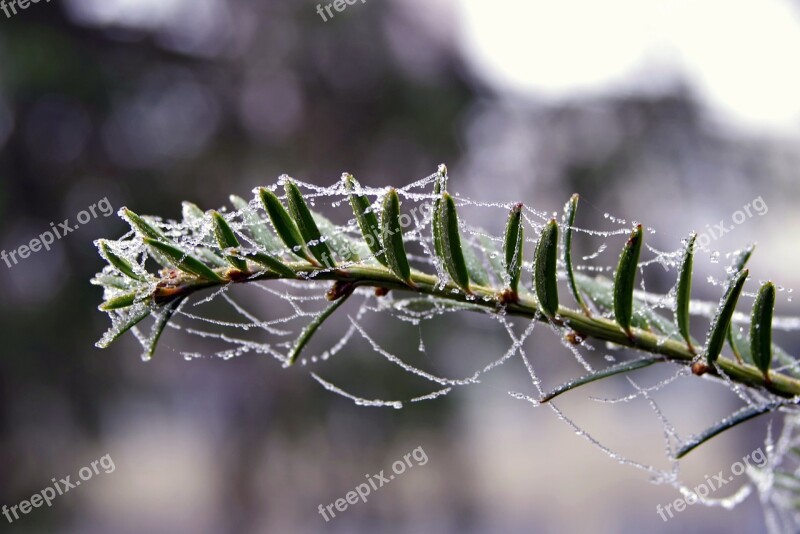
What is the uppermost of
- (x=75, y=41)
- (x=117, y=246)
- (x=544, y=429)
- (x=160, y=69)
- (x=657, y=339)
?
(x=75, y=41)

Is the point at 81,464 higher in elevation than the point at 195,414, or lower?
lower

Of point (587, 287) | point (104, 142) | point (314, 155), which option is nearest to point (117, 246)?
point (587, 287)

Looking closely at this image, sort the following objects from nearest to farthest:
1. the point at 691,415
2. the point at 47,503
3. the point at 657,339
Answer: the point at 657,339 < the point at 47,503 < the point at 691,415

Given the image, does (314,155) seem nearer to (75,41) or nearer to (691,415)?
(75,41)

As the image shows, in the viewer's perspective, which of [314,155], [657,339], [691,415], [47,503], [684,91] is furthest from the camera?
[691,415]

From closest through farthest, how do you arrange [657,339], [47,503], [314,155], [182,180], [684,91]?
[657,339]
[47,503]
[182,180]
[314,155]
[684,91]

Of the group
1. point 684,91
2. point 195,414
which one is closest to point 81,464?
point 195,414

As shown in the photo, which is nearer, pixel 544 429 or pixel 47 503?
pixel 47 503

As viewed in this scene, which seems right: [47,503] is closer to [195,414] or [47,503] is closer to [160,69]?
[195,414]

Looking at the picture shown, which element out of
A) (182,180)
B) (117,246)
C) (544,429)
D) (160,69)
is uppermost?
(160,69)
